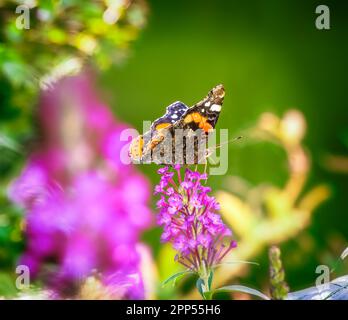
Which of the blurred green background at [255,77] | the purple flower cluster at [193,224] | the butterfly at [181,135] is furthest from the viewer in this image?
the blurred green background at [255,77]

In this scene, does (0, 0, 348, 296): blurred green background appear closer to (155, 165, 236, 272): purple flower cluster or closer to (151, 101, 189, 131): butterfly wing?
(151, 101, 189, 131): butterfly wing

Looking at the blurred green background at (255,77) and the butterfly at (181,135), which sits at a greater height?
the blurred green background at (255,77)

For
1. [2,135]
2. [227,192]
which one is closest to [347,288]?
[227,192]

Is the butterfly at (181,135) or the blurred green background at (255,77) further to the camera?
the blurred green background at (255,77)

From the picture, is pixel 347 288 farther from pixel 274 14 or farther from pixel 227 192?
pixel 274 14

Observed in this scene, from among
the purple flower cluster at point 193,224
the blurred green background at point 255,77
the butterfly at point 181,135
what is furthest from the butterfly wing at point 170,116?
the purple flower cluster at point 193,224

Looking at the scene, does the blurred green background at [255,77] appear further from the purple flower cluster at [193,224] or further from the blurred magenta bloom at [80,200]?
the purple flower cluster at [193,224]
